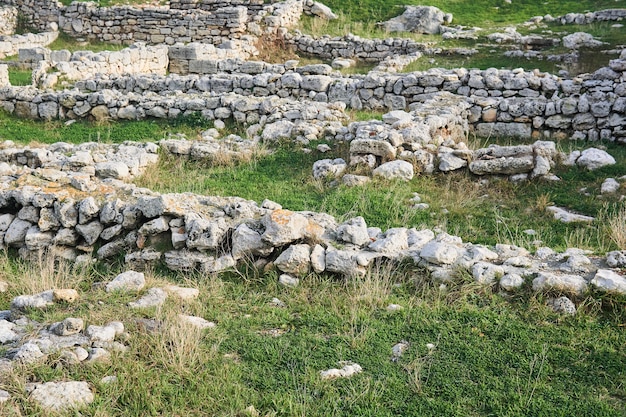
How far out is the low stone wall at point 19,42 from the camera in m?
23.0

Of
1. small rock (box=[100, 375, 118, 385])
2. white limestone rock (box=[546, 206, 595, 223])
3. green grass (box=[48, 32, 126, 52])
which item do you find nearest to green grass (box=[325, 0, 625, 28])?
green grass (box=[48, 32, 126, 52])

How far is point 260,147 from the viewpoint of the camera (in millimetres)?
11586

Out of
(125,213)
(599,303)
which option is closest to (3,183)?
(125,213)

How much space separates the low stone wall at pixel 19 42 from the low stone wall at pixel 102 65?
443 cm

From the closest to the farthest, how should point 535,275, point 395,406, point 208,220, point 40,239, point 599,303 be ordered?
point 395,406
point 599,303
point 535,275
point 208,220
point 40,239

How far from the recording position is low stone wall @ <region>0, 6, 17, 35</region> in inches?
1070

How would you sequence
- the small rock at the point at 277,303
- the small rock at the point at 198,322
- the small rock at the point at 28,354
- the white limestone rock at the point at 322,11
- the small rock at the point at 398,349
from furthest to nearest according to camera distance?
1. the white limestone rock at the point at 322,11
2. the small rock at the point at 277,303
3. the small rock at the point at 198,322
4. the small rock at the point at 398,349
5. the small rock at the point at 28,354

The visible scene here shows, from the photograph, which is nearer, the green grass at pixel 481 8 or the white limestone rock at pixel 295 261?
the white limestone rock at pixel 295 261

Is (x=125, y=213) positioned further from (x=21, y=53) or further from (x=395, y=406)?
(x=21, y=53)

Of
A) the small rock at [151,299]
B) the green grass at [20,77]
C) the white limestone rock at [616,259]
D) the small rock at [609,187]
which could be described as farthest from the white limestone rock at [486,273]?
the green grass at [20,77]

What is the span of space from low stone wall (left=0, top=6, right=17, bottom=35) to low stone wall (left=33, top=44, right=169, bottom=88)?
9.33 meters

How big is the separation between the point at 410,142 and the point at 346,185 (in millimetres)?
1825

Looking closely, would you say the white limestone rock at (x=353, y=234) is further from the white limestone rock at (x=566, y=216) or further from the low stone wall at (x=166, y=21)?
the low stone wall at (x=166, y=21)

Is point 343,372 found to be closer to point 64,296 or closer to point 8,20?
point 64,296
